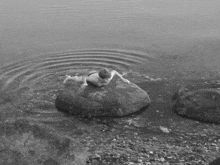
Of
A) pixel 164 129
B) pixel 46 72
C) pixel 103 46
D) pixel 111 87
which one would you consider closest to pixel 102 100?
pixel 111 87

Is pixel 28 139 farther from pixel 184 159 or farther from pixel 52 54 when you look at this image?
pixel 52 54

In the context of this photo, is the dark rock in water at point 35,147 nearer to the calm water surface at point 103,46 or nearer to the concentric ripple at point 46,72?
the calm water surface at point 103,46

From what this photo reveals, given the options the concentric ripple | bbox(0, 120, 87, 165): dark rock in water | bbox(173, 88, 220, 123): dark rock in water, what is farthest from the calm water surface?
bbox(0, 120, 87, 165): dark rock in water

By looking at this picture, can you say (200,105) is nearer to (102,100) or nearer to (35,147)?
(102,100)

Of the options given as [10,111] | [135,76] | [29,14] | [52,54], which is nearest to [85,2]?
[29,14]

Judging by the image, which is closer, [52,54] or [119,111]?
[119,111]

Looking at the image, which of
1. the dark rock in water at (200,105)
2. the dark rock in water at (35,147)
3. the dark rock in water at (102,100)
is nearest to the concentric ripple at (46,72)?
the dark rock in water at (102,100)

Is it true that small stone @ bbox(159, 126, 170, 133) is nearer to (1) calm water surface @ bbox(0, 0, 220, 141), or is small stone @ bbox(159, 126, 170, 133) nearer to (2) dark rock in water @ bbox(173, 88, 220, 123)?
(1) calm water surface @ bbox(0, 0, 220, 141)
